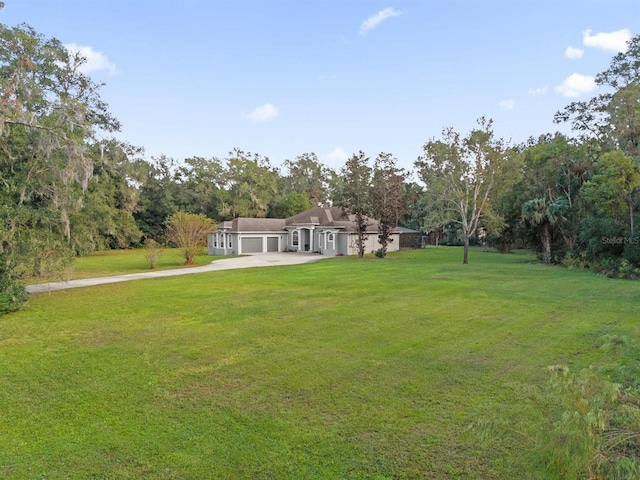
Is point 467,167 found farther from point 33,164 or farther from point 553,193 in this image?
point 33,164

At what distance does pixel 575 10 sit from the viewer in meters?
13.0

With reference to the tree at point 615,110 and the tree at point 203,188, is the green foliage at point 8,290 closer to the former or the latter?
the tree at point 615,110

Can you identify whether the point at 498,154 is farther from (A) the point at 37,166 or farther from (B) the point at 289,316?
(A) the point at 37,166

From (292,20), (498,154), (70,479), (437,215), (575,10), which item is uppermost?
(292,20)

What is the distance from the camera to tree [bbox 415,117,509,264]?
21.3 metres

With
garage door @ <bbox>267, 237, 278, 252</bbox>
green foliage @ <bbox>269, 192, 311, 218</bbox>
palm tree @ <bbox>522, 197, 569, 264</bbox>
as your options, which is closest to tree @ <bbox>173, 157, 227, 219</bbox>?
green foliage @ <bbox>269, 192, 311, 218</bbox>

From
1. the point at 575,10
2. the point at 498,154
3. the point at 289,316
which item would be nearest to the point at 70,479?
the point at 289,316

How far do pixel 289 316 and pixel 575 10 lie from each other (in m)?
14.2

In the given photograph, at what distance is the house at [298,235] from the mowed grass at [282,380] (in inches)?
796

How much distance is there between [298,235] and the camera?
3450cm

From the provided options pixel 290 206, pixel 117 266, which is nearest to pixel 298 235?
pixel 290 206

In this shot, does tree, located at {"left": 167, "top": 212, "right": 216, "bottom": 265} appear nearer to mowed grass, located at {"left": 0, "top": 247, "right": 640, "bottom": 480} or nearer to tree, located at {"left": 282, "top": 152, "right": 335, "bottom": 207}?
mowed grass, located at {"left": 0, "top": 247, "right": 640, "bottom": 480}

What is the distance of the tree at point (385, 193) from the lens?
25.7 metres

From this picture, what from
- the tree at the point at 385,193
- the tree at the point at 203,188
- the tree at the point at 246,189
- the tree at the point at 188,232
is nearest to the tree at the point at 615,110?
the tree at the point at 385,193
